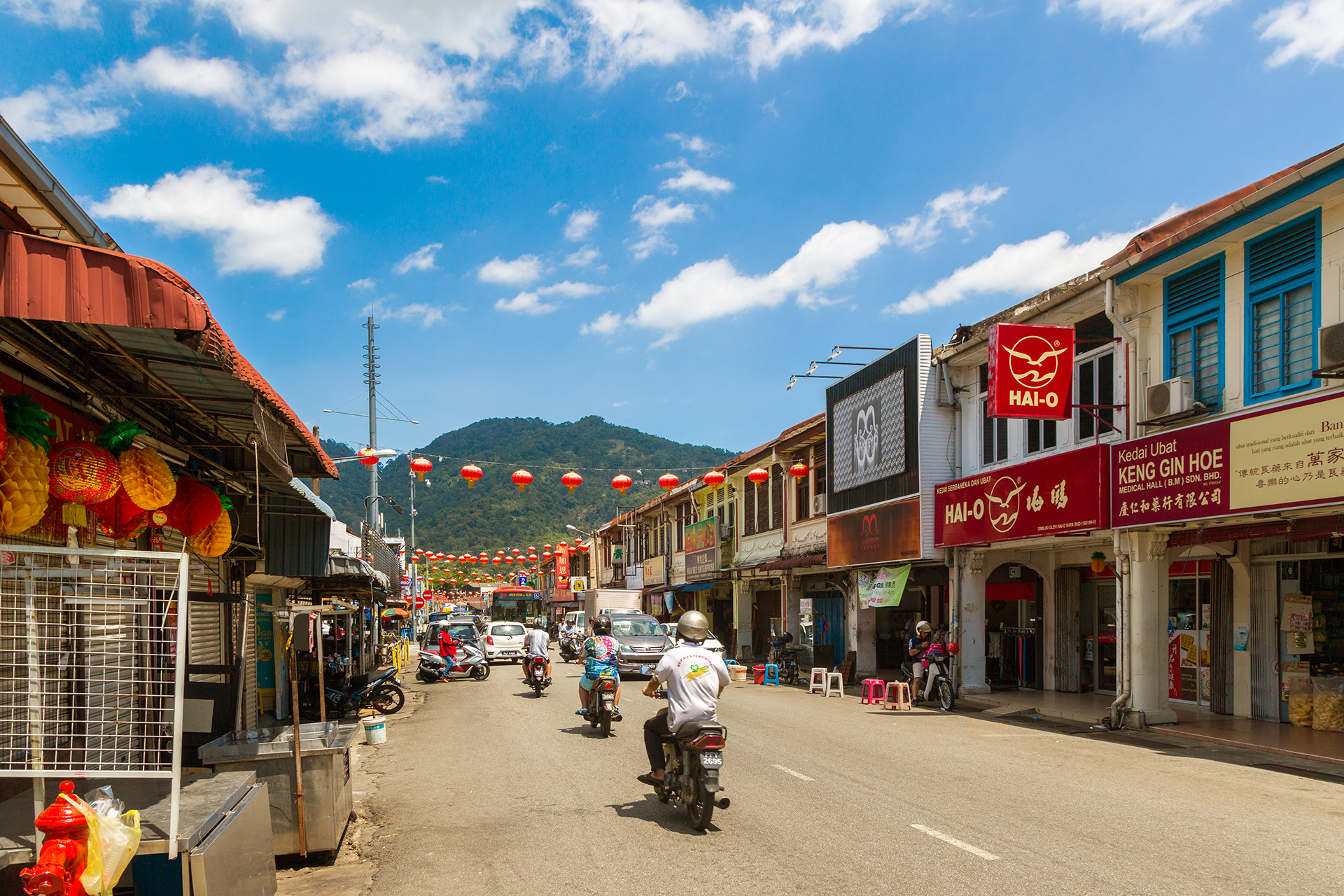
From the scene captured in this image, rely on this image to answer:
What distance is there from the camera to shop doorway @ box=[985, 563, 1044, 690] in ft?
71.9

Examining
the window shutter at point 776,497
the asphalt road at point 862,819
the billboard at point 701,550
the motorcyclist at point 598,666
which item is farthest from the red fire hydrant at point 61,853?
the billboard at point 701,550

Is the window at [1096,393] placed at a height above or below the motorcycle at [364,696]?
above

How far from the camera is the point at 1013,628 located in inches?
A: 904

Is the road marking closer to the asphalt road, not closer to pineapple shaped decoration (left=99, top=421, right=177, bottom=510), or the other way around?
the asphalt road

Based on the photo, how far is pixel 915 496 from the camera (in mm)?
21594

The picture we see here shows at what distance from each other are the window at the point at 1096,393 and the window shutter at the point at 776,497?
14.5 metres

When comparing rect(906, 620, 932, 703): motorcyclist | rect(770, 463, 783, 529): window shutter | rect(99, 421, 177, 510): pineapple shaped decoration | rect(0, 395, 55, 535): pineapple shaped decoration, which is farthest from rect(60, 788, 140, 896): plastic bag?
rect(770, 463, 783, 529): window shutter

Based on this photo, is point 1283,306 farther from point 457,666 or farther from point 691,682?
point 457,666

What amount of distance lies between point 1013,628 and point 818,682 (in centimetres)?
483

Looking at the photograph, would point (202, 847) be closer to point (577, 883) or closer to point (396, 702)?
point (577, 883)

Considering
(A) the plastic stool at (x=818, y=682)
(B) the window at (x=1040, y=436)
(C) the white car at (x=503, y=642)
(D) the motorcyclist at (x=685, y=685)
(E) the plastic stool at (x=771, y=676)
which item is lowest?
(C) the white car at (x=503, y=642)

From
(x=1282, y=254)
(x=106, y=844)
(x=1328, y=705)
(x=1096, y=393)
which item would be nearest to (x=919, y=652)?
(x=1096, y=393)

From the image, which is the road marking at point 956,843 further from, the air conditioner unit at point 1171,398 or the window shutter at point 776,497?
the window shutter at point 776,497

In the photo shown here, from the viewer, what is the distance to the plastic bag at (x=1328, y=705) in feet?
46.1
